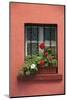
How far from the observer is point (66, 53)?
649 cm

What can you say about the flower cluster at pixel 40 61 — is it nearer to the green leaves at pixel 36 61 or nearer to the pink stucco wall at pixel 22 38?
the green leaves at pixel 36 61

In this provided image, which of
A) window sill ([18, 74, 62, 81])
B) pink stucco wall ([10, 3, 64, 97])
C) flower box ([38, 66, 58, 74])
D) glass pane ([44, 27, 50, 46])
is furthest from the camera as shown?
glass pane ([44, 27, 50, 46])

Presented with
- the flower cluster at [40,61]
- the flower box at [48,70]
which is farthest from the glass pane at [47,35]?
the flower box at [48,70]

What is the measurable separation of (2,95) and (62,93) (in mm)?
1139

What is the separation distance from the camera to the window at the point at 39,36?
6.39 m

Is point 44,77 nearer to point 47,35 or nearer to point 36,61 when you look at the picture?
point 36,61

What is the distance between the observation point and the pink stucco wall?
6.15m

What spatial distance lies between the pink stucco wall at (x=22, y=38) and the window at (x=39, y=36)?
0.37 ft

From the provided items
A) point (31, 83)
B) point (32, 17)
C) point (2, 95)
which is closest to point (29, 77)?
point (31, 83)

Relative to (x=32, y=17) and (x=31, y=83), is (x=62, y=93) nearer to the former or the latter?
(x=31, y=83)

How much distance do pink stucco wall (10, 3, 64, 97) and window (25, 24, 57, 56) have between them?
0.37ft

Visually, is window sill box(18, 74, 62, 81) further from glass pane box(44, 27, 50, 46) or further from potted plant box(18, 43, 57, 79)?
glass pane box(44, 27, 50, 46)

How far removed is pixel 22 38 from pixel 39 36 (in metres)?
0.39

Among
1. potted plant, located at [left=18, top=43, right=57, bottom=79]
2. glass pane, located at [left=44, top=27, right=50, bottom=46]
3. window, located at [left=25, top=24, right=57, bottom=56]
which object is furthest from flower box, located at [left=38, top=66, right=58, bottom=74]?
glass pane, located at [left=44, top=27, right=50, bottom=46]
